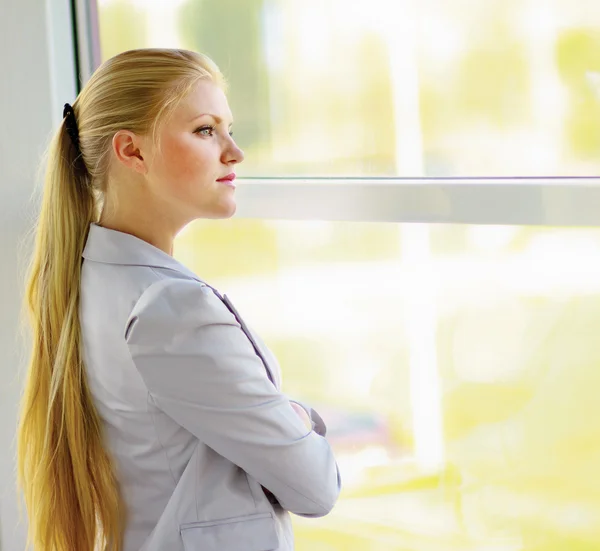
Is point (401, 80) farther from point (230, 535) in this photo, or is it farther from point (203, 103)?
Answer: point (230, 535)

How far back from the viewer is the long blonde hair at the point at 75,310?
4.61 feet

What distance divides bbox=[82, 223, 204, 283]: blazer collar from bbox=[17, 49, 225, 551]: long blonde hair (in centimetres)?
8

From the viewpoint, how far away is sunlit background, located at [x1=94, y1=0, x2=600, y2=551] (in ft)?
4.72

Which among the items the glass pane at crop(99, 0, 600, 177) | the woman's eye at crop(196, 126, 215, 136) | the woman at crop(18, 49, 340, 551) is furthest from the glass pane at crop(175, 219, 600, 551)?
the woman's eye at crop(196, 126, 215, 136)

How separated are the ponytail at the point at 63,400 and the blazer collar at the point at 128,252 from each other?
0.25 feet

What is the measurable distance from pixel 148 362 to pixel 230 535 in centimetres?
28

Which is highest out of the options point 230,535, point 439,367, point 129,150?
point 129,150

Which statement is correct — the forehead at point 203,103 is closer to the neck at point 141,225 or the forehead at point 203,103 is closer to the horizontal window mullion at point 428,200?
the neck at point 141,225

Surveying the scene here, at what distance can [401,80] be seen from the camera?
1.60 metres

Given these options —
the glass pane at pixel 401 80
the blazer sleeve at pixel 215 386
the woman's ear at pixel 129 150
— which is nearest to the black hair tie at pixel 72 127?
the woman's ear at pixel 129 150

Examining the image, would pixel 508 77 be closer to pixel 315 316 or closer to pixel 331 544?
pixel 315 316

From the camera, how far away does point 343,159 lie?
67.1 inches

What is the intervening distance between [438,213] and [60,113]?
0.97 meters

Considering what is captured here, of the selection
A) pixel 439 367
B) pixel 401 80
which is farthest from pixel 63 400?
pixel 401 80
